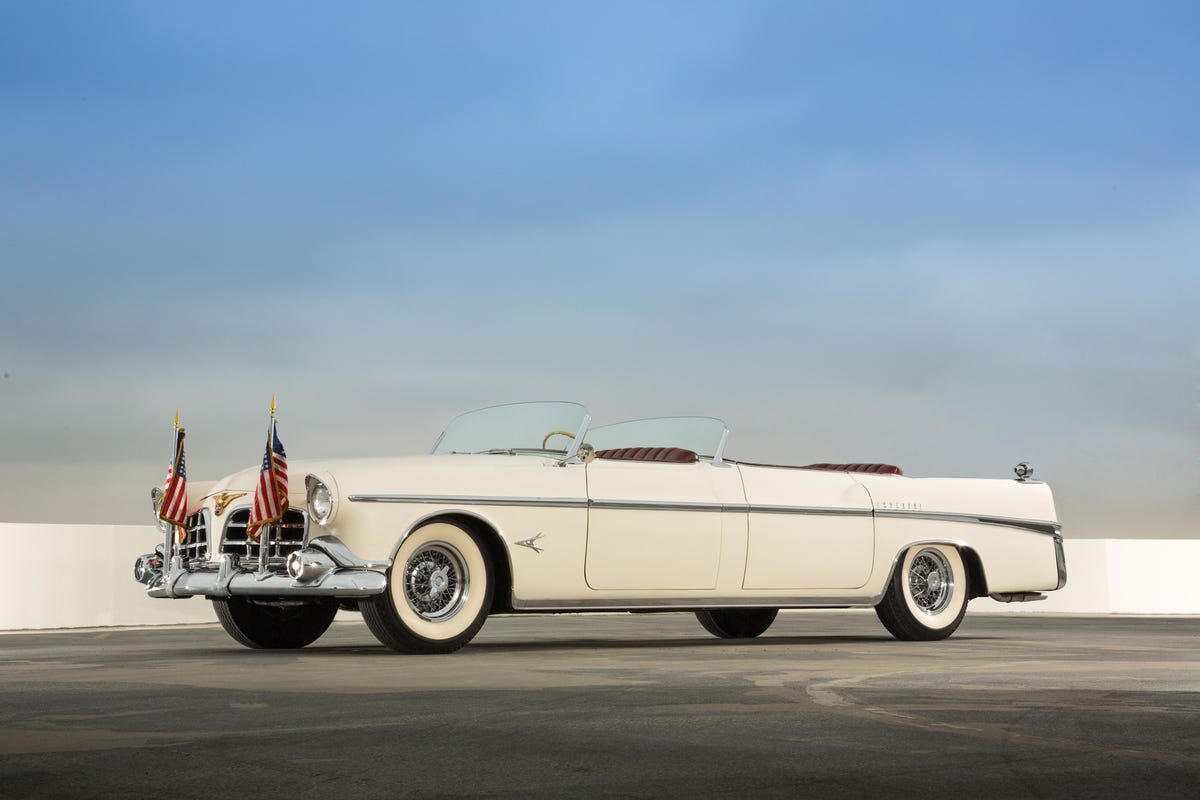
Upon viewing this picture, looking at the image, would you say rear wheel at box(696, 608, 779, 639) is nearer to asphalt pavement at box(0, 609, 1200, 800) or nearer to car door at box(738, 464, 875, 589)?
car door at box(738, 464, 875, 589)

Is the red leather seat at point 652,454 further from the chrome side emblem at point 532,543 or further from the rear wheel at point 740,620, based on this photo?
the rear wheel at point 740,620

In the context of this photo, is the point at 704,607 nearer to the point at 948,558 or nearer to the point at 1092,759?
the point at 948,558

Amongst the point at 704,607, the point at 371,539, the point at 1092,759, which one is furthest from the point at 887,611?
the point at 1092,759

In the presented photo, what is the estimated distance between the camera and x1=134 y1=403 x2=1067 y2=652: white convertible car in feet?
33.1

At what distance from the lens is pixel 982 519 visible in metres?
13.4

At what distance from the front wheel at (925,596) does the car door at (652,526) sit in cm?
206

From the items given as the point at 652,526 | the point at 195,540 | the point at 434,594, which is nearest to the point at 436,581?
the point at 434,594

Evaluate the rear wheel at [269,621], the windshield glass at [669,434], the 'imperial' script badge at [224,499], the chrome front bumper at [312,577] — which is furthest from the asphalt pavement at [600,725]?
the windshield glass at [669,434]

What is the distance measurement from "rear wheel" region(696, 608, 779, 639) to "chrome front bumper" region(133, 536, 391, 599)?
479 centimetres

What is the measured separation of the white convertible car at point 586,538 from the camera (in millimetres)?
10078

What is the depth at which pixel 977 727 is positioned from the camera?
19.6 ft

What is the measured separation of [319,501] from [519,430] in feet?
7.09

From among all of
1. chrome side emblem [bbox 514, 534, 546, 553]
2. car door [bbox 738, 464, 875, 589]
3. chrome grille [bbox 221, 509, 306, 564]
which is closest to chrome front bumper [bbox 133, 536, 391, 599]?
chrome grille [bbox 221, 509, 306, 564]

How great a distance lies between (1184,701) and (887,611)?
227 inches
